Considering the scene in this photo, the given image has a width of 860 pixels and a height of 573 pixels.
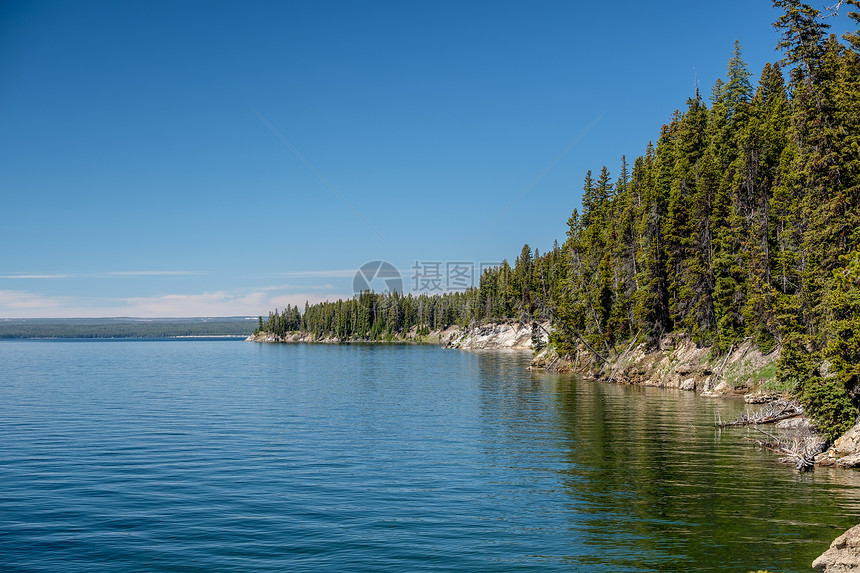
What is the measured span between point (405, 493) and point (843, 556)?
45.5ft

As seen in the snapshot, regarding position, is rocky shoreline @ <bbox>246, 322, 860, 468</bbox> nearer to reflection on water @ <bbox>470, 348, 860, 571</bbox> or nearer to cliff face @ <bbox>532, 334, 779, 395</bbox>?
cliff face @ <bbox>532, 334, 779, 395</bbox>

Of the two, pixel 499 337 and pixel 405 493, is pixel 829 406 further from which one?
pixel 499 337

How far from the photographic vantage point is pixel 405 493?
76.6 ft

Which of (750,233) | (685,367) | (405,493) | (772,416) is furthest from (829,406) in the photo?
(685,367)

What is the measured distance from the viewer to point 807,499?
21.6 meters

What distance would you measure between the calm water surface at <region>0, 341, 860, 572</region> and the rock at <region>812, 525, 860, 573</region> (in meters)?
0.70

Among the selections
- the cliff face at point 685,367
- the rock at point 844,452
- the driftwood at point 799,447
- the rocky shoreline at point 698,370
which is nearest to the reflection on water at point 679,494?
the driftwood at point 799,447

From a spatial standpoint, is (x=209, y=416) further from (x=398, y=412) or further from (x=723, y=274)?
(x=723, y=274)

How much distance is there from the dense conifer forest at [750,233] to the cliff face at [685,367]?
1.35m

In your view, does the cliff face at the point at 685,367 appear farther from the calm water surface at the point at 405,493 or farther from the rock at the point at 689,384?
the calm water surface at the point at 405,493

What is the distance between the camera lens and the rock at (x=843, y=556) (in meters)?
14.4

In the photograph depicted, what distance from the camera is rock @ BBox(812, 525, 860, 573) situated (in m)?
14.4

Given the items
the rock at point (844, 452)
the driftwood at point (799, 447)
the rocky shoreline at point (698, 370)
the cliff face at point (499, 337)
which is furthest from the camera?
the cliff face at point (499, 337)

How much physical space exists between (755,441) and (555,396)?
81.2 feet
